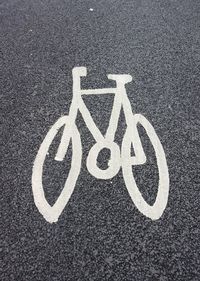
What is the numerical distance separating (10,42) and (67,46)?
931mm

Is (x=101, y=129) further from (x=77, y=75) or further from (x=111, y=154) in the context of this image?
(x=77, y=75)

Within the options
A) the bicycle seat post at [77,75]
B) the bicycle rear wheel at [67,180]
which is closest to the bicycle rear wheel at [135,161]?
the bicycle rear wheel at [67,180]

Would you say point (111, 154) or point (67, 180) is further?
point (111, 154)

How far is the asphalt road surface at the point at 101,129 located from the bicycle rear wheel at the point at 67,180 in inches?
2.2

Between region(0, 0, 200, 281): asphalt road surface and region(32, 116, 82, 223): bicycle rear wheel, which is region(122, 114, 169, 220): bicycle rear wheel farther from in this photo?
region(32, 116, 82, 223): bicycle rear wheel

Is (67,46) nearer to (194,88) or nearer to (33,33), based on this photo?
(33,33)

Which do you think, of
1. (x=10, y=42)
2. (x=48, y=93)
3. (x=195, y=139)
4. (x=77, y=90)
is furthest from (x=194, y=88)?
(x=10, y=42)

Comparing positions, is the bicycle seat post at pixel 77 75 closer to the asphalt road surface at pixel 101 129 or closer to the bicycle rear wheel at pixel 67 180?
the asphalt road surface at pixel 101 129

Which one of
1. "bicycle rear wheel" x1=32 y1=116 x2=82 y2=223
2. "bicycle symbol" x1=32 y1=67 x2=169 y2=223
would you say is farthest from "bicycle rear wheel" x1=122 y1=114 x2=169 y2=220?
"bicycle rear wheel" x1=32 y1=116 x2=82 y2=223

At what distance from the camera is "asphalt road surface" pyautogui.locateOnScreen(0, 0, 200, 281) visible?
299cm

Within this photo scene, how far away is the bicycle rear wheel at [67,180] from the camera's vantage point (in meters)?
3.34

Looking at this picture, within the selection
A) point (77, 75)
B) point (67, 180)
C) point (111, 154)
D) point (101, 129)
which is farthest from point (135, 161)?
point (77, 75)

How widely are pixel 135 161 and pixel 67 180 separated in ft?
2.43

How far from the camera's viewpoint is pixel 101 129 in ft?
13.4
